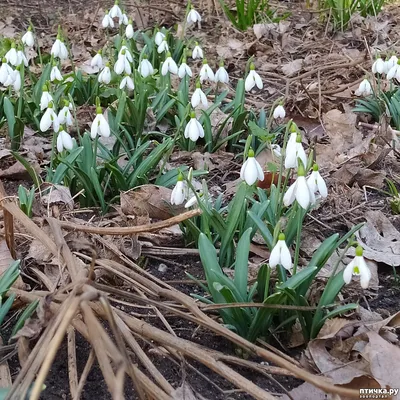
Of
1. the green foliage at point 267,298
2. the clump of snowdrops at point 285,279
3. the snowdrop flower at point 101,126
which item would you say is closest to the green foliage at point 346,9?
the snowdrop flower at point 101,126

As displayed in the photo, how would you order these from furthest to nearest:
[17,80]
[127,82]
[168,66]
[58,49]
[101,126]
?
[58,49]
[168,66]
[127,82]
[17,80]
[101,126]

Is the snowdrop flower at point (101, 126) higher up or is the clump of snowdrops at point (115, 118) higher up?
the snowdrop flower at point (101, 126)

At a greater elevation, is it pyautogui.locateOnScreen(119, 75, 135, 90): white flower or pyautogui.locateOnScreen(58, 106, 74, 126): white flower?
pyautogui.locateOnScreen(58, 106, 74, 126): white flower

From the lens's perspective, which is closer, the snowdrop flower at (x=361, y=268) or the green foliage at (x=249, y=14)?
the snowdrop flower at (x=361, y=268)

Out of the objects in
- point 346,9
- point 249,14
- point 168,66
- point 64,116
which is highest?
point 64,116

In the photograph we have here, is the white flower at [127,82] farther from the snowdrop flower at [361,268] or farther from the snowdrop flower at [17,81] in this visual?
the snowdrop flower at [361,268]

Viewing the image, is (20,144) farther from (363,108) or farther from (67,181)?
(363,108)

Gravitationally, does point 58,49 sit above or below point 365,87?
above

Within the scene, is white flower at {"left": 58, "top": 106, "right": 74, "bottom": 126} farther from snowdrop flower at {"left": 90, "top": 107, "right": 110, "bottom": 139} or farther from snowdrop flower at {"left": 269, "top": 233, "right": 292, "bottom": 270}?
snowdrop flower at {"left": 269, "top": 233, "right": 292, "bottom": 270}

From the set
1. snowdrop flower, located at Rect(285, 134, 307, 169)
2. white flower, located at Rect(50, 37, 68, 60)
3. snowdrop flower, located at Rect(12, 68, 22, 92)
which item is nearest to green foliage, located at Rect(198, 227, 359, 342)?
snowdrop flower, located at Rect(285, 134, 307, 169)

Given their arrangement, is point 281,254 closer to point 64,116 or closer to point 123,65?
point 64,116

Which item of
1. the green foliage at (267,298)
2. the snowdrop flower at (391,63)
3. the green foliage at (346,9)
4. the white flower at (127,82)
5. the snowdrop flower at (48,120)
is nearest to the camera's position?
the green foliage at (267,298)

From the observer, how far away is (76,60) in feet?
14.6

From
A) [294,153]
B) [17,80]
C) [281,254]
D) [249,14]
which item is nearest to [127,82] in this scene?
Answer: [17,80]
